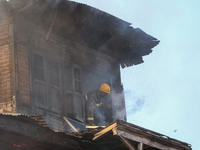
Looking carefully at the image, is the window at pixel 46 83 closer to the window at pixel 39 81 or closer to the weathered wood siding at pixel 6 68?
the window at pixel 39 81

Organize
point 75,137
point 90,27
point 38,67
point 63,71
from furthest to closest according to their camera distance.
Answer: point 90,27, point 63,71, point 38,67, point 75,137

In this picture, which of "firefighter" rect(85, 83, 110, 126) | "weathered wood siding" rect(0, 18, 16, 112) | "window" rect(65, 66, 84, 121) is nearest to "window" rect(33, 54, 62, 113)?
"window" rect(65, 66, 84, 121)

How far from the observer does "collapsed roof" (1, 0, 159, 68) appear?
1059 centimetres

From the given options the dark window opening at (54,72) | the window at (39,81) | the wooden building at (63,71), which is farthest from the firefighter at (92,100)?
the window at (39,81)

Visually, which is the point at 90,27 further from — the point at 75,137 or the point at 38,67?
the point at 75,137

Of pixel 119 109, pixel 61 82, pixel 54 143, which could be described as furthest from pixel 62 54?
pixel 54 143

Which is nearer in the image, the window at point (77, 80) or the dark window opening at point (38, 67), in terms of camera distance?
the dark window opening at point (38, 67)

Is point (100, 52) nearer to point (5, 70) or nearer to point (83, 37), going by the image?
point (83, 37)

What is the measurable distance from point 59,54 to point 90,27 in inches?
58.1

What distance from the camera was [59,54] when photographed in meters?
11.7

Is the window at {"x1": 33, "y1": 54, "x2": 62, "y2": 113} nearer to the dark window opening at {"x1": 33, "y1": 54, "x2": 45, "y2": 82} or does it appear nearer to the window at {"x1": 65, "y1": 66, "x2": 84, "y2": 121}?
the dark window opening at {"x1": 33, "y1": 54, "x2": 45, "y2": 82}

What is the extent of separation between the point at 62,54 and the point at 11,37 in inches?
81.1

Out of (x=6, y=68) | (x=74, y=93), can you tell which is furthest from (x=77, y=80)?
(x=6, y=68)

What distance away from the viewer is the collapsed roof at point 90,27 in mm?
10594
